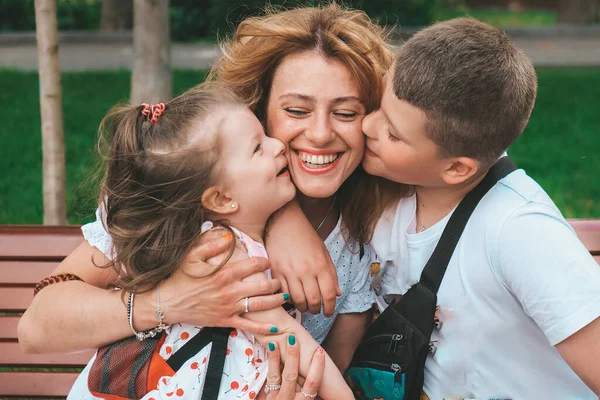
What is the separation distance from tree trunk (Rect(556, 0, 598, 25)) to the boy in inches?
632

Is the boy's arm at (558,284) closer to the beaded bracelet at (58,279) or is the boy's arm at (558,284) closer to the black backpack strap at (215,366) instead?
the black backpack strap at (215,366)

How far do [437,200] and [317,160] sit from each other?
0.43 meters

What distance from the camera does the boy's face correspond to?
7.58 feet

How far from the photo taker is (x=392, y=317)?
248 cm

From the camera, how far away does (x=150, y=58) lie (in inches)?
254

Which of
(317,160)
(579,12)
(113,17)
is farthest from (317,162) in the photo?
(579,12)

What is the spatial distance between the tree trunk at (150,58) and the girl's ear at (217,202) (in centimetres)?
400

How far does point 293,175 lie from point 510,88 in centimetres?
76

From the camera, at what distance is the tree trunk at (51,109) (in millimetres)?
4266

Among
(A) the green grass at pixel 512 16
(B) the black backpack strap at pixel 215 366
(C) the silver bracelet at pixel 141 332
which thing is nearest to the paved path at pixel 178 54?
(A) the green grass at pixel 512 16

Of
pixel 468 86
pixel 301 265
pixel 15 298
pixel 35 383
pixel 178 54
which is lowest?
pixel 178 54

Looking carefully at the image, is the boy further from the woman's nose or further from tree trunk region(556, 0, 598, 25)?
tree trunk region(556, 0, 598, 25)

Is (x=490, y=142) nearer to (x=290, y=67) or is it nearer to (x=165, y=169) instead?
(x=290, y=67)

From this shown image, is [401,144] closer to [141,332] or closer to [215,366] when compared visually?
[215,366]
